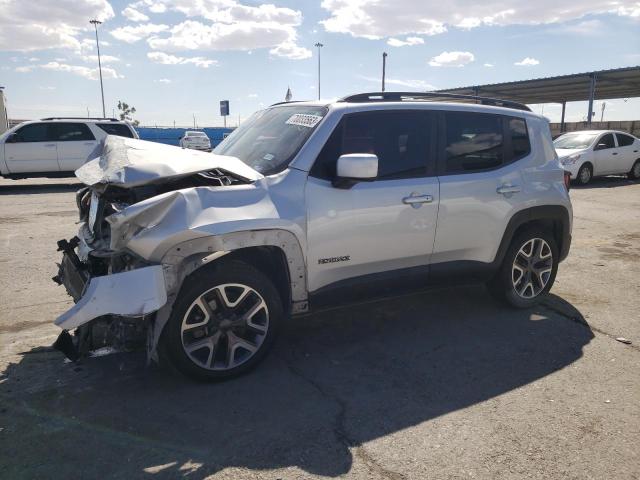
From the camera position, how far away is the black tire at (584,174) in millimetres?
14945

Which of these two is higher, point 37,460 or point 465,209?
point 465,209

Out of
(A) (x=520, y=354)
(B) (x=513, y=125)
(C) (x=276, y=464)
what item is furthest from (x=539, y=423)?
(B) (x=513, y=125)

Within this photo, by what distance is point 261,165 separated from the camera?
12.3ft

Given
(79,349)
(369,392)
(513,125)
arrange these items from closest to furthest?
(79,349) → (369,392) → (513,125)

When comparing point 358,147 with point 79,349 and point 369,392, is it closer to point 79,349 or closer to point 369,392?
point 369,392

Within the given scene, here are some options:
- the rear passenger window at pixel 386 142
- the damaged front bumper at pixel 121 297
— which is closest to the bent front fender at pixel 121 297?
the damaged front bumper at pixel 121 297

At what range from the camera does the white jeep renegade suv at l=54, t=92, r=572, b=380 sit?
3.10m

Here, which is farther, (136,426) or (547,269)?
(547,269)

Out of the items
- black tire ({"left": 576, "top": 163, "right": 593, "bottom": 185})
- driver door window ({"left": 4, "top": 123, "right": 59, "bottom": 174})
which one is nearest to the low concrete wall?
black tire ({"left": 576, "top": 163, "right": 593, "bottom": 185})

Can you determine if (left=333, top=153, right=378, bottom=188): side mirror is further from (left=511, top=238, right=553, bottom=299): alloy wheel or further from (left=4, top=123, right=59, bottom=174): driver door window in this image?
(left=4, top=123, right=59, bottom=174): driver door window

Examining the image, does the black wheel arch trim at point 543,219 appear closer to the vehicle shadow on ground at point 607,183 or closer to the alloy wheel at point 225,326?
the alloy wheel at point 225,326

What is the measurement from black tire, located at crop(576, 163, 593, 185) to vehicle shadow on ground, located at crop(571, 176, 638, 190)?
0.17 metres

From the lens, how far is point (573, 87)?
29.2m

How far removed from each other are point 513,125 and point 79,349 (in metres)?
4.04
